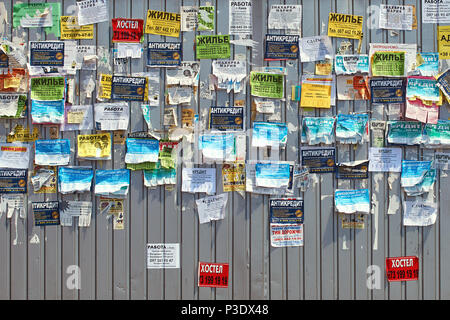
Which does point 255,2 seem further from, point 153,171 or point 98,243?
point 98,243

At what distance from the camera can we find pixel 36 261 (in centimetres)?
400

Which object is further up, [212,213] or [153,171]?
[153,171]

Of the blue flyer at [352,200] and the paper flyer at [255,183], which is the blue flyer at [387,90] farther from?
the paper flyer at [255,183]

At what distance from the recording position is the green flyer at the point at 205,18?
397cm

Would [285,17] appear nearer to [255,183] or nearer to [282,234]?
[255,183]

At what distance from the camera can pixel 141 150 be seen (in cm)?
396

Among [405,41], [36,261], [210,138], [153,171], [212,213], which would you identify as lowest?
[36,261]

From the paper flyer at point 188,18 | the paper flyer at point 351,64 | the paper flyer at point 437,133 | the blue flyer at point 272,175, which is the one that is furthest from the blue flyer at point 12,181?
the paper flyer at point 437,133

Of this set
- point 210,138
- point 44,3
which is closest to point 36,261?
point 210,138

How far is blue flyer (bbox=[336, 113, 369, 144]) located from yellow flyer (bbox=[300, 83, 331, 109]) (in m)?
0.18

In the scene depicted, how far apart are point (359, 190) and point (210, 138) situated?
1.34 metres

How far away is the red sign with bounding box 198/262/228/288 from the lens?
4.00 m

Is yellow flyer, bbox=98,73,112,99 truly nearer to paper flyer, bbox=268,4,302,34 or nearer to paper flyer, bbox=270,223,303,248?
paper flyer, bbox=268,4,302,34

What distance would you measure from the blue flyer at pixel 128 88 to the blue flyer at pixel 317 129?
1.40m
